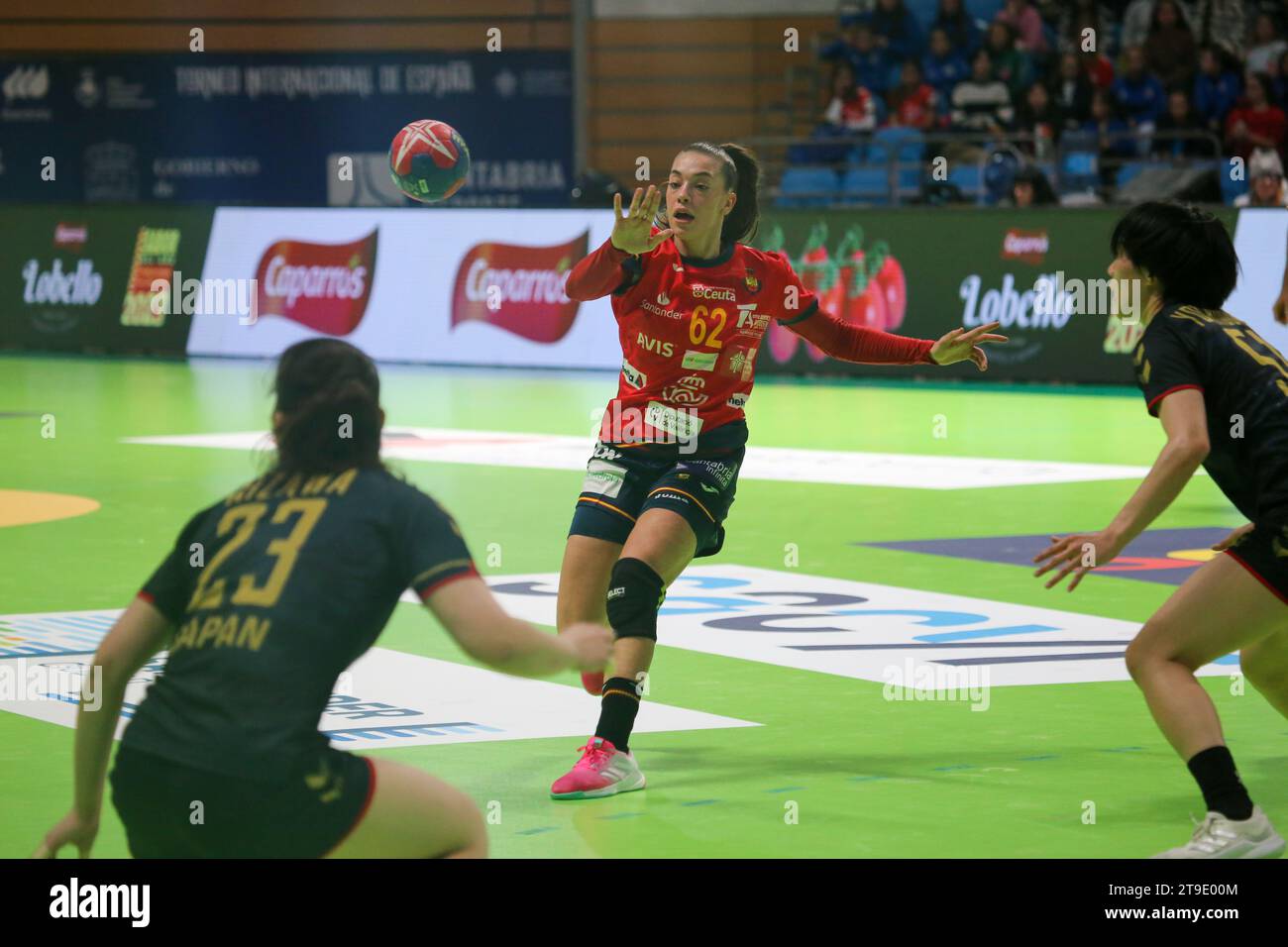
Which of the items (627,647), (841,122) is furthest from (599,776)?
(841,122)

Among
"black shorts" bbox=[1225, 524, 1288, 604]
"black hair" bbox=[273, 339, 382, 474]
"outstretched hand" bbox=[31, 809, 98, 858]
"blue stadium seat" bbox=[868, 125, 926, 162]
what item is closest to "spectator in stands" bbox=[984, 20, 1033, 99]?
"blue stadium seat" bbox=[868, 125, 926, 162]

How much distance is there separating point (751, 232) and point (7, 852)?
3.45 meters

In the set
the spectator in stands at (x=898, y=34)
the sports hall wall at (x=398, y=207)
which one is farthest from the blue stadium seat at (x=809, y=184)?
the sports hall wall at (x=398, y=207)

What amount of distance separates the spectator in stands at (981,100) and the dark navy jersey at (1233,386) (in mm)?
21465

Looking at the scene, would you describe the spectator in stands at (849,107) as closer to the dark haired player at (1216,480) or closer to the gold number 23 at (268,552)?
the dark haired player at (1216,480)

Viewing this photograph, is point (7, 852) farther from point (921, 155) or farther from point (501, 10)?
point (501, 10)

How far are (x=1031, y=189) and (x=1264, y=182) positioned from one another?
2573 mm

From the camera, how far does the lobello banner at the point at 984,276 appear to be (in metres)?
22.3

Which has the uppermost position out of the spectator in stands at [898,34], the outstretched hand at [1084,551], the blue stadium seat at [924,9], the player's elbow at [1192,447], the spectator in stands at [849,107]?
the blue stadium seat at [924,9]

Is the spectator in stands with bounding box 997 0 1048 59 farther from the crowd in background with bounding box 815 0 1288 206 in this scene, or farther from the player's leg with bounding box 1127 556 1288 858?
the player's leg with bounding box 1127 556 1288 858

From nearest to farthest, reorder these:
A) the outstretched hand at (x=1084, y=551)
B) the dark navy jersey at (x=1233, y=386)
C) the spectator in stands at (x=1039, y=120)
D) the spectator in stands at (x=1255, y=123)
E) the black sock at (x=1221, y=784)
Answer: the outstretched hand at (x=1084, y=551)
the black sock at (x=1221, y=784)
the dark navy jersey at (x=1233, y=386)
the spectator in stands at (x=1255, y=123)
the spectator in stands at (x=1039, y=120)

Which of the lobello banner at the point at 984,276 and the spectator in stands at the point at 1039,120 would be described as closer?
the lobello banner at the point at 984,276

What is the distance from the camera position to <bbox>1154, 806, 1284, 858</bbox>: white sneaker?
232 inches

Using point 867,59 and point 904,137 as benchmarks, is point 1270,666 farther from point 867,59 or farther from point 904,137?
point 867,59
